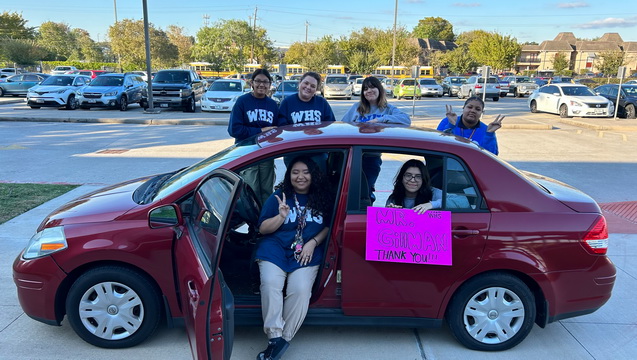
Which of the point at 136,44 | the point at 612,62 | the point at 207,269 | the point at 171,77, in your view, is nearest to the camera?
the point at 207,269

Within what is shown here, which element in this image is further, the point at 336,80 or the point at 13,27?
the point at 13,27

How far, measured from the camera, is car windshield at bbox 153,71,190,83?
20.6 metres

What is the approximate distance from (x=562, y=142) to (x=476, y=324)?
12.1m

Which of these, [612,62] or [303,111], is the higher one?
[612,62]

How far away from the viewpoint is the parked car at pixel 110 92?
19625mm

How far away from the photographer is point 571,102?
2030 cm

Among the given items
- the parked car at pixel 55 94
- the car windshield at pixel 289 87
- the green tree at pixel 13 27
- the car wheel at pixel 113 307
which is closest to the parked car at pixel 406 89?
the car windshield at pixel 289 87

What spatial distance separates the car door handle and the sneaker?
825mm

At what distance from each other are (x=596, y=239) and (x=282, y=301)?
7.11 ft

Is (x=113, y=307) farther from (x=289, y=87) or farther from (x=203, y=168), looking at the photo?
(x=289, y=87)

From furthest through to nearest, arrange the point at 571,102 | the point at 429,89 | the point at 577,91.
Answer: the point at 429,89 < the point at 577,91 < the point at 571,102

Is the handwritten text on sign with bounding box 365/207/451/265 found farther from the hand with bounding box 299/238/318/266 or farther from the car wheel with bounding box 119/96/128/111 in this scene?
the car wheel with bounding box 119/96/128/111

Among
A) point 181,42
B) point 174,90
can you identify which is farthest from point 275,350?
point 181,42

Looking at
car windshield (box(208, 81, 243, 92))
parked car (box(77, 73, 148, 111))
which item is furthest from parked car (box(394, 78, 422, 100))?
parked car (box(77, 73, 148, 111))
